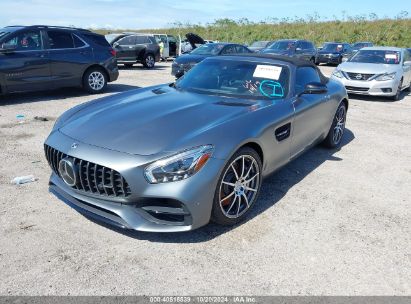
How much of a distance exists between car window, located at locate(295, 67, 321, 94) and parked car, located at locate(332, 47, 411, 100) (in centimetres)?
590

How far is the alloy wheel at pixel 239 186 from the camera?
3.29 metres

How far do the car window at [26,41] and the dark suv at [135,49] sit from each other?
8642mm

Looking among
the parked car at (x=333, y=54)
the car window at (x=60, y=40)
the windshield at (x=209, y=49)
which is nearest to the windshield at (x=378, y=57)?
the windshield at (x=209, y=49)

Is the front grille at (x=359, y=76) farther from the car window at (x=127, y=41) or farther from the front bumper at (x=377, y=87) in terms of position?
the car window at (x=127, y=41)

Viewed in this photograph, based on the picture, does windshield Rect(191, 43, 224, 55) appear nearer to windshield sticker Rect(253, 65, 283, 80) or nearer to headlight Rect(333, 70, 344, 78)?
headlight Rect(333, 70, 344, 78)

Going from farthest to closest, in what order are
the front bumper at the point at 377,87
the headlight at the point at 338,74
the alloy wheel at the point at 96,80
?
the headlight at the point at 338,74
the front bumper at the point at 377,87
the alloy wheel at the point at 96,80

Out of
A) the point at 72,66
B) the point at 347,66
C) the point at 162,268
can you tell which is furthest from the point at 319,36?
the point at 162,268

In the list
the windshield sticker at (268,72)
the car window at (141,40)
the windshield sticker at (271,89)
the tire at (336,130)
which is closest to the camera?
the windshield sticker at (271,89)

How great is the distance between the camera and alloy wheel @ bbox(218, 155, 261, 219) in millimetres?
3285

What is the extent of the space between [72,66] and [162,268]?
25.5 feet

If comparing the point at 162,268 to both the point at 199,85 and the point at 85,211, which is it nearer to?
the point at 85,211

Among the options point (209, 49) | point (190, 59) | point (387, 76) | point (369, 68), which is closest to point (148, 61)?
point (209, 49)

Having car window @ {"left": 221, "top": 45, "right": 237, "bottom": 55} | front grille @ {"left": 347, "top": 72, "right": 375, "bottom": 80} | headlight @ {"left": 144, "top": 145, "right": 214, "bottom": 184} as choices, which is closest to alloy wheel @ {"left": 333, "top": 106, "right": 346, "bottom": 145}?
headlight @ {"left": 144, "top": 145, "right": 214, "bottom": 184}

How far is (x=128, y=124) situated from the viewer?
339cm
